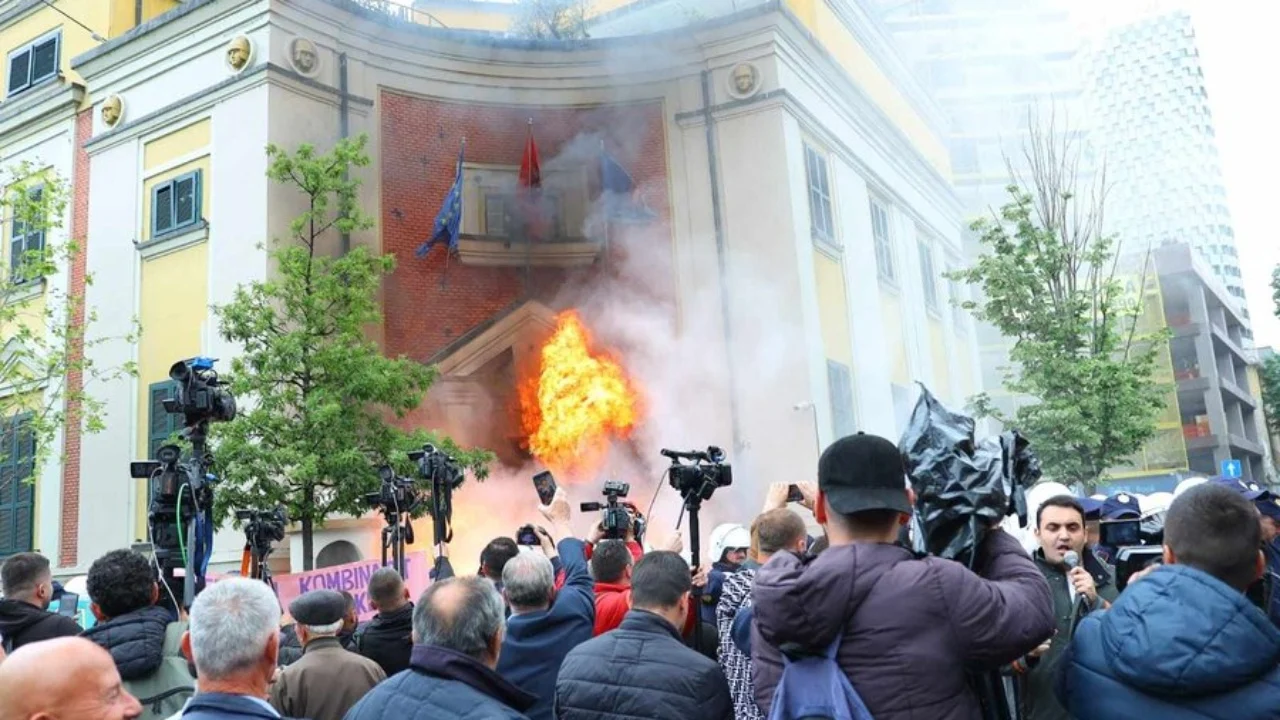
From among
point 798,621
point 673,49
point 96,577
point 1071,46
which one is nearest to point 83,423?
point 673,49

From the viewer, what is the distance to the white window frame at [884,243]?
20.4 metres

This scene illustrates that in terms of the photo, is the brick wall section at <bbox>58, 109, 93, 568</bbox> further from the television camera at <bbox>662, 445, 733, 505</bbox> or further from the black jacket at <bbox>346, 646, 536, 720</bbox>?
the black jacket at <bbox>346, 646, 536, 720</bbox>

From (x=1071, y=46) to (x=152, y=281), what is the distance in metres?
47.6

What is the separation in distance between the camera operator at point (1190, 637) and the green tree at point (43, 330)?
14918mm

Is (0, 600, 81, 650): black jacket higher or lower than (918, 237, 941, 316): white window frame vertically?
lower

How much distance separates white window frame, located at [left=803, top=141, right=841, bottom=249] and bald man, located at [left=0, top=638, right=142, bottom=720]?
15.1 metres

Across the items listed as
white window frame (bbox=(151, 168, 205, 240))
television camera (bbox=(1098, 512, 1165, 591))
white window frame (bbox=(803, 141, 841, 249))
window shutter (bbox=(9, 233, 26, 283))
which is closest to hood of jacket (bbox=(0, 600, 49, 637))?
television camera (bbox=(1098, 512, 1165, 591))

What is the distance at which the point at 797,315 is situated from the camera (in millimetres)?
15695

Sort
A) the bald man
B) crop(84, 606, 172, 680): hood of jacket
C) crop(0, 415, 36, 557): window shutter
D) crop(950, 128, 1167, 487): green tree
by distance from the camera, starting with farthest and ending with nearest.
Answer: crop(0, 415, 36, 557): window shutter, crop(950, 128, 1167, 487): green tree, crop(84, 606, 172, 680): hood of jacket, the bald man

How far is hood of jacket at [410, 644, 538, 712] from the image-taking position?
2.87m

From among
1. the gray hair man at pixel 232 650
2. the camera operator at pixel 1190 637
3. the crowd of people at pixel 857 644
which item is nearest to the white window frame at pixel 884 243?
the crowd of people at pixel 857 644

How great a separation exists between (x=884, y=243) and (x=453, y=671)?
63.0 ft

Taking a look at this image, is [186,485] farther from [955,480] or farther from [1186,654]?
[1186,654]

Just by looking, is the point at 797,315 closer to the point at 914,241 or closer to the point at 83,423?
the point at 914,241
